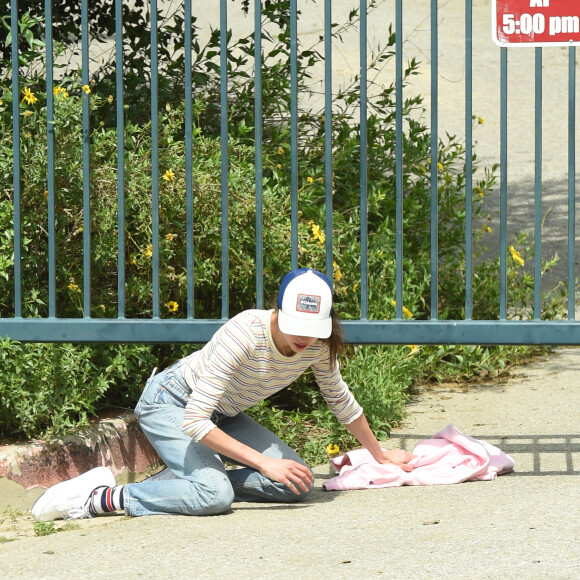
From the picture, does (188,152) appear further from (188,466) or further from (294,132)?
(188,466)

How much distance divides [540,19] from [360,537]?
6.54 ft

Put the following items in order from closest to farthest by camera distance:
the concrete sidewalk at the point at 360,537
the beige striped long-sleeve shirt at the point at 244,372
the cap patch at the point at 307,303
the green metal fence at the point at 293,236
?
the concrete sidewalk at the point at 360,537 < the cap patch at the point at 307,303 < the beige striped long-sleeve shirt at the point at 244,372 < the green metal fence at the point at 293,236

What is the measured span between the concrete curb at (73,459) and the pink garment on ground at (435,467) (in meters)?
0.82

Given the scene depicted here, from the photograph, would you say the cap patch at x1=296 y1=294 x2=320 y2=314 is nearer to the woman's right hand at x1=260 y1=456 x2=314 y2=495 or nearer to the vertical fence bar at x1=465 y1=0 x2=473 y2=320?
the woman's right hand at x1=260 y1=456 x2=314 y2=495

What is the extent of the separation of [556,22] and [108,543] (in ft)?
7.96

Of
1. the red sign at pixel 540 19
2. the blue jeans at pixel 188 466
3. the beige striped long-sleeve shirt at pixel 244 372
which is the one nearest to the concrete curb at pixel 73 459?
the blue jeans at pixel 188 466

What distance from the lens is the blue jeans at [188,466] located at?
3629mm

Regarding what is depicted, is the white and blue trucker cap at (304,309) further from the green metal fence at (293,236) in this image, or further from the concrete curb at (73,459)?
the concrete curb at (73,459)

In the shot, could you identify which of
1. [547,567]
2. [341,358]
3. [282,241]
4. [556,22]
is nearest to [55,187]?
[282,241]

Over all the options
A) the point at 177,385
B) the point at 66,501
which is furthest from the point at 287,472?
the point at 66,501

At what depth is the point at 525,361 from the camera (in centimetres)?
562

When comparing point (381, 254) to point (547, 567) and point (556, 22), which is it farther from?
point (547, 567)

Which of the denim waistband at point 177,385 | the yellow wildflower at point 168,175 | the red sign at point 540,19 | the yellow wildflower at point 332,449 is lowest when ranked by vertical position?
the yellow wildflower at point 332,449

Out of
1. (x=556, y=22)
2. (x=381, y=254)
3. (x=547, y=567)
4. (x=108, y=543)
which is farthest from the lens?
(x=381, y=254)
